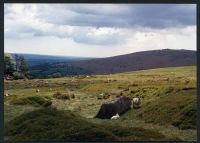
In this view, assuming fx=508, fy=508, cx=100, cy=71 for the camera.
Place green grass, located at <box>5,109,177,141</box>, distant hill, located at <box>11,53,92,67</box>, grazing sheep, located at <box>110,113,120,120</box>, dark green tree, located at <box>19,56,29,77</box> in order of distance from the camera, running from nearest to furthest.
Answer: green grass, located at <box>5,109,177,141</box> → grazing sheep, located at <box>110,113,120,120</box> → distant hill, located at <box>11,53,92,67</box> → dark green tree, located at <box>19,56,29,77</box>

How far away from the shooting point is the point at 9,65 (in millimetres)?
11039

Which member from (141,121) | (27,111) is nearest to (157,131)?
(141,121)

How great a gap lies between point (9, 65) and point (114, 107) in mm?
2662

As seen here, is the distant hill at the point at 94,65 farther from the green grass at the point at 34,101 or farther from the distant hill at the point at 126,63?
the green grass at the point at 34,101

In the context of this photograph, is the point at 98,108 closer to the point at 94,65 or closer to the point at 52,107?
the point at 52,107

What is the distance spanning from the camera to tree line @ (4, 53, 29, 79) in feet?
33.7

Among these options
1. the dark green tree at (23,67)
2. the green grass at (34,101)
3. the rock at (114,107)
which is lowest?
the rock at (114,107)

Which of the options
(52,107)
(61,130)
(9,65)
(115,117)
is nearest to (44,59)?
(9,65)

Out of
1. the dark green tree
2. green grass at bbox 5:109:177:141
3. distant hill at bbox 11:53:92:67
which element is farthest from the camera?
the dark green tree

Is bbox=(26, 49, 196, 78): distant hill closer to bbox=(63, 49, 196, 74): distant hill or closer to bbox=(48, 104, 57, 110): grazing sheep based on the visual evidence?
bbox=(63, 49, 196, 74): distant hill

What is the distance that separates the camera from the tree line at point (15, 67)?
Result: 33.7ft

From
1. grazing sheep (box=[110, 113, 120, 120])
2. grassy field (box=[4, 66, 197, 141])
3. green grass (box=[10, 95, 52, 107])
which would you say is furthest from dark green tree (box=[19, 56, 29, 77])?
grazing sheep (box=[110, 113, 120, 120])

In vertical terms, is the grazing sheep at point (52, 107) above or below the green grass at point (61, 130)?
above

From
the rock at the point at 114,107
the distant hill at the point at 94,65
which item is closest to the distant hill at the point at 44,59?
the distant hill at the point at 94,65
